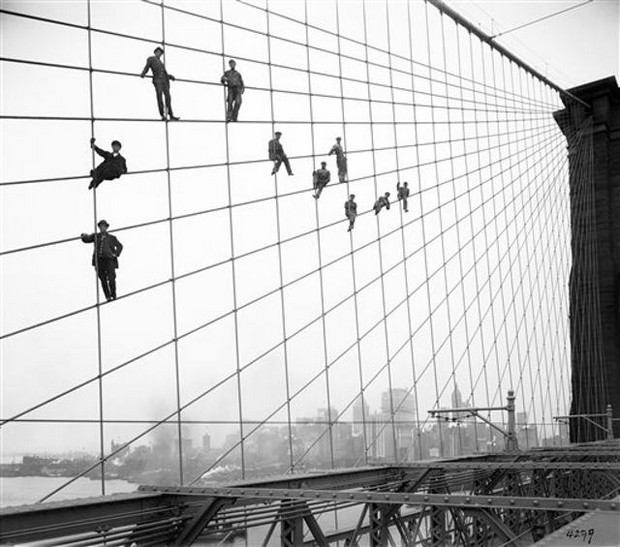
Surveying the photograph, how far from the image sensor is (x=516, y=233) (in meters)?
20.3

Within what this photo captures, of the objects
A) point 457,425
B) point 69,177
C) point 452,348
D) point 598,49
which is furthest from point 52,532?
point 598,49

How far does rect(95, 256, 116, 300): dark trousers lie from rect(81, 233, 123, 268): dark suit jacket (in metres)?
0.04

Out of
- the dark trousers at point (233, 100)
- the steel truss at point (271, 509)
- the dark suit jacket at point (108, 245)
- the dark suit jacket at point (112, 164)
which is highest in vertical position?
the dark trousers at point (233, 100)

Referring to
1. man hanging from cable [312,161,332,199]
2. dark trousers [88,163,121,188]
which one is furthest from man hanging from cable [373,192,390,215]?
dark trousers [88,163,121,188]

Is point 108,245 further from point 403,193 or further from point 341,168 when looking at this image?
point 403,193

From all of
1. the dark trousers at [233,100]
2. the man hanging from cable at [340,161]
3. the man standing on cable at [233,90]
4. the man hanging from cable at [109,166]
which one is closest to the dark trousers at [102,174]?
the man hanging from cable at [109,166]

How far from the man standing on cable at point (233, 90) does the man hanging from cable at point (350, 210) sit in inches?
136

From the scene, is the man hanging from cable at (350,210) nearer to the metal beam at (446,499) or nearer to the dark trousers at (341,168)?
the dark trousers at (341,168)

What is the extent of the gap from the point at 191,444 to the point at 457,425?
6955 millimetres

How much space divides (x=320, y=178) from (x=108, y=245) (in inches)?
206

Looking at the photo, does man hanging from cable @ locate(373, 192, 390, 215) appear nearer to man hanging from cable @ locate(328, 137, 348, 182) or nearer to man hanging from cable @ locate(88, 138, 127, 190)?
man hanging from cable @ locate(328, 137, 348, 182)

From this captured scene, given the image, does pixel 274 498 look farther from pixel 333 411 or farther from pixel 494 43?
pixel 494 43

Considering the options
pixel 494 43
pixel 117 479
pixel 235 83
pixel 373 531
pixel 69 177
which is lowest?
pixel 373 531

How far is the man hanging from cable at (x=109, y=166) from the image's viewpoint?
758 cm
